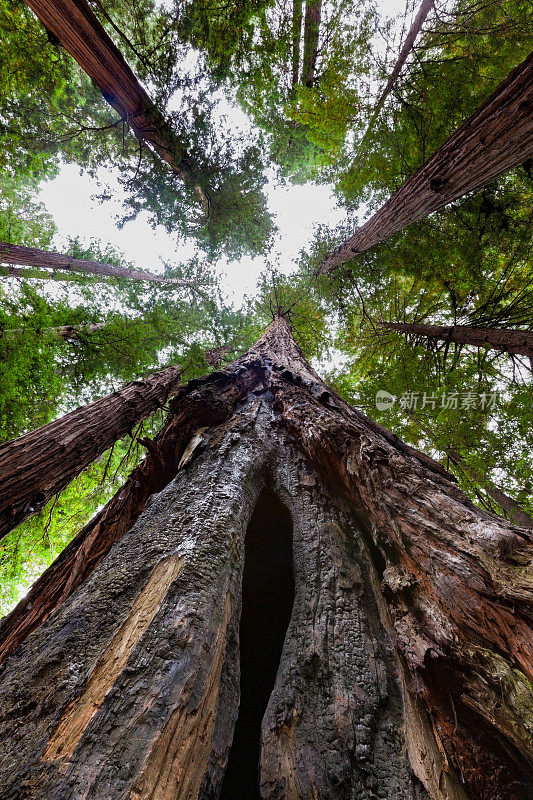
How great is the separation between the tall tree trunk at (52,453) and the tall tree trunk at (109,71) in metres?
4.24

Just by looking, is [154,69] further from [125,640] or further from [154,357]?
[125,640]

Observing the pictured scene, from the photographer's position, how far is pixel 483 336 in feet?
18.4

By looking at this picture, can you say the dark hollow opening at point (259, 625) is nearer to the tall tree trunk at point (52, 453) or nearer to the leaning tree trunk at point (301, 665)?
the leaning tree trunk at point (301, 665)

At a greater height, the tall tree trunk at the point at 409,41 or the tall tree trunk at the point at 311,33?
the tall tree trunk at the point at 311,33

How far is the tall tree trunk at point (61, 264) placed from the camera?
6.05 m

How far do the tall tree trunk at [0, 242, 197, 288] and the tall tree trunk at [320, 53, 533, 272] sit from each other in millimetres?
5969

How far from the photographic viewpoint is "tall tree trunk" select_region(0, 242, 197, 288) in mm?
6055

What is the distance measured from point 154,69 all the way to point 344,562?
7.94 metres

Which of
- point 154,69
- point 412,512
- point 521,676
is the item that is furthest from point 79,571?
point 154,69

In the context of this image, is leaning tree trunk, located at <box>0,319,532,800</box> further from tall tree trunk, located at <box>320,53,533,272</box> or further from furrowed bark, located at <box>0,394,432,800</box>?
tall tree trunk, located at <box>320,53,533,272</box>

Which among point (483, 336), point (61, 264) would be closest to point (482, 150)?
point (483, 336)

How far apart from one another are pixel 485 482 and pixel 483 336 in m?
2.53

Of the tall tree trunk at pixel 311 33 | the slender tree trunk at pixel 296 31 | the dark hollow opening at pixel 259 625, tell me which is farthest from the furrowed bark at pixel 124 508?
the tall tree trunk at pixel 311 33

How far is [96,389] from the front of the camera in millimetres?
6637
